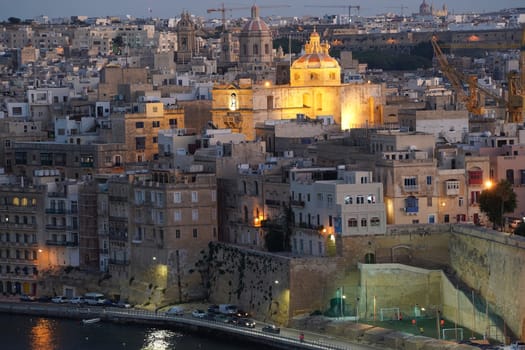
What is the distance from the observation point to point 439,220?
5834 cm

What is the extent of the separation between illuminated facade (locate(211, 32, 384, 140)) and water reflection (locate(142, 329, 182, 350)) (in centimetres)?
1828

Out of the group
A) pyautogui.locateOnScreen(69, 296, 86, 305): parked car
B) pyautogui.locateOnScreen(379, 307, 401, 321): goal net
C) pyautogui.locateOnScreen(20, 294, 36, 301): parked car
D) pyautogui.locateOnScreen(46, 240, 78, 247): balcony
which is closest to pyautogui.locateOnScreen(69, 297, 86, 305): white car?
pyautogui.locateOnScreen(69, 296, 86, 305): parked car

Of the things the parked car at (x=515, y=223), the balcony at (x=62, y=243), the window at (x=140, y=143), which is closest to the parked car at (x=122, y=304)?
the balcony at (x=62, y=243)

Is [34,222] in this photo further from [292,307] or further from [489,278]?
[489,278]

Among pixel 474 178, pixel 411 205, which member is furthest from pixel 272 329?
pixel 474 178

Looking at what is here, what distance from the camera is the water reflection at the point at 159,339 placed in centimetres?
5550

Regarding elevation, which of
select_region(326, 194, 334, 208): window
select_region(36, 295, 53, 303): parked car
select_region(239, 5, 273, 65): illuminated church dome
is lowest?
select_region(36, 295, 53, 303): parked car

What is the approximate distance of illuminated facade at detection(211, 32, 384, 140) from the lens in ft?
246

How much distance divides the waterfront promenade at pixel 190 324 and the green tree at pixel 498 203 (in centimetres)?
664

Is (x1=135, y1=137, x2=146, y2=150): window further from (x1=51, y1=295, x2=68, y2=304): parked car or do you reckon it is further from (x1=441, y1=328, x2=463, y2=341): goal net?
(x1=441, y1=328, x2=463, y2=341): goal net

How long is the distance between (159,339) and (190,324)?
3.70 feet

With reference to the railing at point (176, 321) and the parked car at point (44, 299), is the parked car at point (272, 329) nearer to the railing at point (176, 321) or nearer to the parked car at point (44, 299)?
the railing at point (176, 321)

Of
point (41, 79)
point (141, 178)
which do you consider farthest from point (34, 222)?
point (41, 79)

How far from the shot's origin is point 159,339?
185ft
